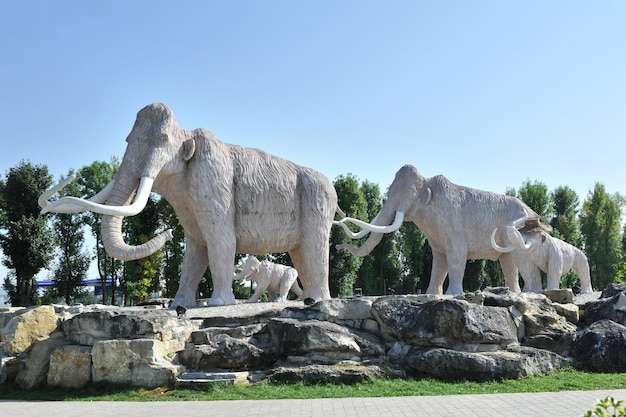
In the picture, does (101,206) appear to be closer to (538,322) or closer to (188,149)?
(188,149)

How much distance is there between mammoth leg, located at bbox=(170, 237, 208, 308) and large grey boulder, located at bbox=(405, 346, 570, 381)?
459cm

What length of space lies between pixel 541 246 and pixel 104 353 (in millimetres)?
11253

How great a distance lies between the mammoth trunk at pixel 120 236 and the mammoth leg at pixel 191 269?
1521 mm

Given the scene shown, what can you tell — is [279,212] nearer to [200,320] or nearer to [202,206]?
[202,206]

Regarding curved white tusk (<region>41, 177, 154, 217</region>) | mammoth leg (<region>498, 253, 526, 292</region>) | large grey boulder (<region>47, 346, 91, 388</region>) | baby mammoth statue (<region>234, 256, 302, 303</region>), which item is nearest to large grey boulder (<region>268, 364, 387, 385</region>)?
large grey boulder (<region>47, 346, 91, 388</region>)

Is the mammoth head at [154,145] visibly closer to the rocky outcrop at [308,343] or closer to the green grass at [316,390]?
the rocky outcrop at [308,343]

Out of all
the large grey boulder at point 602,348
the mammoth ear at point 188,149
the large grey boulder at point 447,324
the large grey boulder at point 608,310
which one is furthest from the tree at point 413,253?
the mammoth ear at point 188,149

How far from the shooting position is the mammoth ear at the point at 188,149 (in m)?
11.1

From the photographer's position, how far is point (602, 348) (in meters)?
10.0

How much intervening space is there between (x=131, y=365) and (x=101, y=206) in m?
2.67

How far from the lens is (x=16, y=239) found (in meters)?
24.0

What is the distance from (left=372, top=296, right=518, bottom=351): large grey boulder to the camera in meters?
9.69

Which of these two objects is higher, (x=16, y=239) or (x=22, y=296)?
(x=16, y=239)

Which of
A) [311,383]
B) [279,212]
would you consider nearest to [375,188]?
[279,212]
